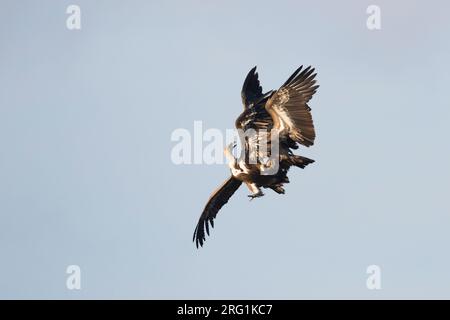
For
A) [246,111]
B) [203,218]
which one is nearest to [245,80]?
[246,111]

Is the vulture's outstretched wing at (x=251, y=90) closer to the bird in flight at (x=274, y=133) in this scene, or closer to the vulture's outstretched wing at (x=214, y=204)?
the bird in flight at (x=274, y=133)

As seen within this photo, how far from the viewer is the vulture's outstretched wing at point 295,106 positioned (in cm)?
5984

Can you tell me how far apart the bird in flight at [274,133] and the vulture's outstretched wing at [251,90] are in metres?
0.04

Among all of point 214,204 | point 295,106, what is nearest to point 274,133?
point 295,106

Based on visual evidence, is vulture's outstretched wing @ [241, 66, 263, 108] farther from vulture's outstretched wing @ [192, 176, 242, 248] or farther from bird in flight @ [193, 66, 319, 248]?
vulture's outstretched wing @ [192, 176, 242, 248]

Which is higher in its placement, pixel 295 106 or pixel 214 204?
pixel 295 106

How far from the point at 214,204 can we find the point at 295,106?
18.2 ft

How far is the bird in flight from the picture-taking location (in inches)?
2359

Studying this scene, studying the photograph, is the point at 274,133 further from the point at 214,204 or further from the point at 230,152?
the point at 214,204

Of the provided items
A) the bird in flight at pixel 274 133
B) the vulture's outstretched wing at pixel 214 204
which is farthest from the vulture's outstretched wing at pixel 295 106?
the vulture's outstretched wing at pixel 214 204

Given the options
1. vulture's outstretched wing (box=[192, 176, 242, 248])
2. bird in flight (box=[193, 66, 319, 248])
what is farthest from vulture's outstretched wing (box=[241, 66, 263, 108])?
vulture's outstretched wing (box=[192, 176, 242, 248])

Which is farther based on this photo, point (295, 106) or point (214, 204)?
point (214, 204)

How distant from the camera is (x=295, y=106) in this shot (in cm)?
5997
